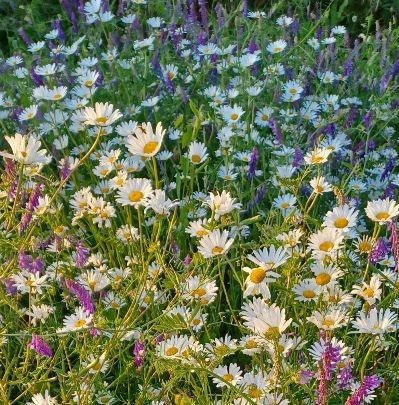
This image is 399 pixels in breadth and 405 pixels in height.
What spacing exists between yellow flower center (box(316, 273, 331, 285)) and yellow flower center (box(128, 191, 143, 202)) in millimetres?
397

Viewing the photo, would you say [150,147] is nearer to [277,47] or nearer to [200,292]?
[200,292]

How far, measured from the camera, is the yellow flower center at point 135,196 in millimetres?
1756

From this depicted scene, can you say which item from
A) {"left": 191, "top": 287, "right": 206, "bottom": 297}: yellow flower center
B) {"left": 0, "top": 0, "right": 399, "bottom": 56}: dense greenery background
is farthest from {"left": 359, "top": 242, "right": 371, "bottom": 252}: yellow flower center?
{"left": 0, "top": 0, "right": 399, "bottom": 56}: dense greenery background

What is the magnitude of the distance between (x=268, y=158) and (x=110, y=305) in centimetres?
99

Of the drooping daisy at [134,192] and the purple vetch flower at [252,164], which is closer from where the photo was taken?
the drooping daisy at [134,192]

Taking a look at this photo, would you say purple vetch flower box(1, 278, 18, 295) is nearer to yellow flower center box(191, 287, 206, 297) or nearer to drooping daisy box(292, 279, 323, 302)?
yellow flower center box(191, 287, 206, 297)

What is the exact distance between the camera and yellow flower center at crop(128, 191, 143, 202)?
176 cm

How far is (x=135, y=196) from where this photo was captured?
69.3 inches

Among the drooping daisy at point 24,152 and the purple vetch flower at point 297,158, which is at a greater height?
the drooping daisy at point 24,152

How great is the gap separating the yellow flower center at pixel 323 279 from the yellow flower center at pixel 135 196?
0.40m

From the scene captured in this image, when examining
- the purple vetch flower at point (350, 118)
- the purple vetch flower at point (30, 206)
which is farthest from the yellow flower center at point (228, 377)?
the purple vetch flower at point (350, 118)

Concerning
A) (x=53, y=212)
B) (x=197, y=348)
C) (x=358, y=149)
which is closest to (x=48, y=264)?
(x=53, y=212)

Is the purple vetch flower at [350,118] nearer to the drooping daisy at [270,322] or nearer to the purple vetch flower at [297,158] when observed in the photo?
the purple vetch flower at [297,158]

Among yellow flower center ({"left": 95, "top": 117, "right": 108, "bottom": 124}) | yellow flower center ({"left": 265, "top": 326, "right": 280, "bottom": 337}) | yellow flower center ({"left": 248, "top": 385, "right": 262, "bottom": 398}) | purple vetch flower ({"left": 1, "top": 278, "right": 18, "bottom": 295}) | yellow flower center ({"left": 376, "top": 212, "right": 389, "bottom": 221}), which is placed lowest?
yellow flower center ({"left": 248, "top": 385, "right": 262, "bottom": 398})
